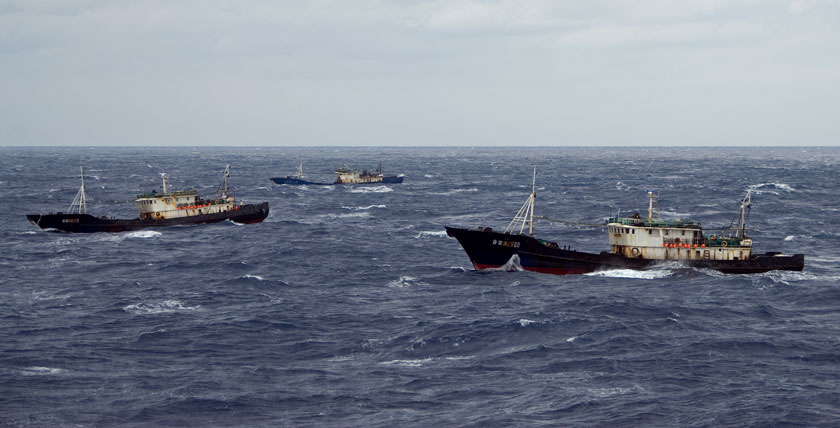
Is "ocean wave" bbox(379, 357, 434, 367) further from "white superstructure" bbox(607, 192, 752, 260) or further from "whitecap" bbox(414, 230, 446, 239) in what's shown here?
"whitecap" bbox(414, 230, 446, 239)

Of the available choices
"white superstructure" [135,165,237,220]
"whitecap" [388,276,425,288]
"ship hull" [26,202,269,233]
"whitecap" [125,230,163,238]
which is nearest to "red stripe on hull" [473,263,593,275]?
"whitecap" [388,276,425,288]

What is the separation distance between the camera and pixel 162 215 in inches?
4407

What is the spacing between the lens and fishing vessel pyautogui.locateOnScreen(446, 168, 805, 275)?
73.9m

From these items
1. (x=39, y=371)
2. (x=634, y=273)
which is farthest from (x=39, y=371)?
(x=634, y=273)

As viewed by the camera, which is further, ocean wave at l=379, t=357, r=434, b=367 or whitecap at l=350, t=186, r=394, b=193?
whitecap at l=350, t=186, r=394, b=193

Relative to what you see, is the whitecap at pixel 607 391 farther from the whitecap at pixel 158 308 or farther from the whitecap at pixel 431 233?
the whitecap at pixel 431 233

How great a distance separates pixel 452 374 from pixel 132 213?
101m

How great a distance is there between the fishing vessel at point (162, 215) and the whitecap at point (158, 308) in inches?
1906

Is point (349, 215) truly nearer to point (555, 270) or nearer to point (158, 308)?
point (555, 270)

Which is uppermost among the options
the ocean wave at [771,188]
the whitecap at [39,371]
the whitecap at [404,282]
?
the ocean wave at [771,188]

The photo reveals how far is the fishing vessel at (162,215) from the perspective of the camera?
10588cm

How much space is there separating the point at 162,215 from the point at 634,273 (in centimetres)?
6689

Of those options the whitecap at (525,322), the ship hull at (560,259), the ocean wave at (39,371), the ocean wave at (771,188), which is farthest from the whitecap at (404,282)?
the ocean wave at (771,188)

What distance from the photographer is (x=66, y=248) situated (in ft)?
303
